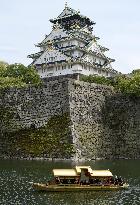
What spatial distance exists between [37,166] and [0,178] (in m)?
8.52

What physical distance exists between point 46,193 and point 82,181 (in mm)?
3907

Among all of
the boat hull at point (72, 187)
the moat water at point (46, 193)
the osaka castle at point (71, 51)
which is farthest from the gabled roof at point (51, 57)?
the boat hull at point (72, 187)

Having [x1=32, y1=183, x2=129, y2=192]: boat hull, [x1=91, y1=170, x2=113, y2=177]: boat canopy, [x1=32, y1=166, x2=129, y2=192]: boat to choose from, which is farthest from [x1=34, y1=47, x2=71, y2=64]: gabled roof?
[x1=32, y1=183, x2=129, y2=192]: boat hull

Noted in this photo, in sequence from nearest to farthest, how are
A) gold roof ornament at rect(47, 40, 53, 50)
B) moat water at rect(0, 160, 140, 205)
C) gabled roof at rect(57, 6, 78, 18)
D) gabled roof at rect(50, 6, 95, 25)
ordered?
moat water at rect(0, 160, 140, 205), gold roof ornament at rect(47, 40, 53, 50), gabled roof at rect(50, 6, 95, 25), gabled roof at rect(57, 6, 78, 18)

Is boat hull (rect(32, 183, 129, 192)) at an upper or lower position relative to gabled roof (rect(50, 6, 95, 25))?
lower

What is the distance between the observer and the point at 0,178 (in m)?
42.8

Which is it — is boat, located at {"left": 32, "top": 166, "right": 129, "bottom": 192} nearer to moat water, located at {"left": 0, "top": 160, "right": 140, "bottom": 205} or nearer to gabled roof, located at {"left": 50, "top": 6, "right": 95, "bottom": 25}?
moat water, located at {"left": 0, "top": 160, "right": 140, "bottom": 205}

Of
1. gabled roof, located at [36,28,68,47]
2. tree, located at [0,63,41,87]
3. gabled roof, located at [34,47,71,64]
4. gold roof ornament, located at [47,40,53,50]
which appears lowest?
tree, located at [0,63,41,87]

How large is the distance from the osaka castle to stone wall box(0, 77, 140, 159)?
28693 mm

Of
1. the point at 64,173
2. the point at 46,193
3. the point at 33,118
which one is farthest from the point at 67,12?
the point at 46,193

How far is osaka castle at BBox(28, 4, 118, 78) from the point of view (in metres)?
94.6

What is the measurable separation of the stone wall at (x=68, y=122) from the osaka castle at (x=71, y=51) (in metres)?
28.7

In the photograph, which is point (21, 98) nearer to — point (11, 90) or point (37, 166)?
point (11, 90)

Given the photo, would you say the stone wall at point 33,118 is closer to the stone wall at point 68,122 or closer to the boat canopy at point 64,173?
the stone wall at point 68,122
